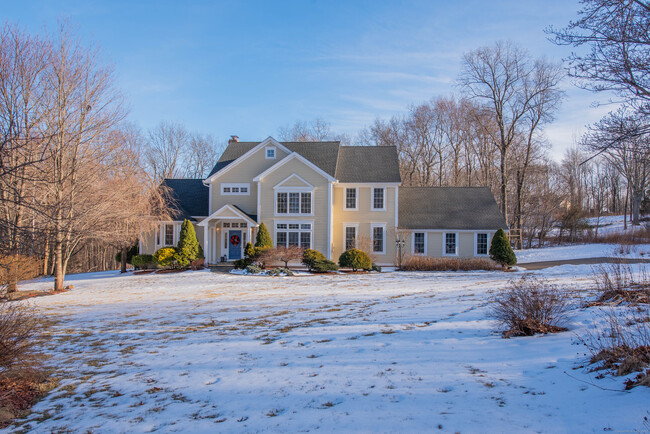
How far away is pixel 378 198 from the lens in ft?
85.2

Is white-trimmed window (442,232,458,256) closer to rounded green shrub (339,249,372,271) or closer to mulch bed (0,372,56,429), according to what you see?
rounded green shrub (339,249,372,271)

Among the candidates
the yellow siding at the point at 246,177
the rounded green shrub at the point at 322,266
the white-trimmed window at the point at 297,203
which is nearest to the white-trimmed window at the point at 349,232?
the white-trimmed window at the point at 297,203

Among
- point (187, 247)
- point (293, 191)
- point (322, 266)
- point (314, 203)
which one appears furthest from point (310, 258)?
point (187, 247)

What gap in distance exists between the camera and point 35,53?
16.8 meters

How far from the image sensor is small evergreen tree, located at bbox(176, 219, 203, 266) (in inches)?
893

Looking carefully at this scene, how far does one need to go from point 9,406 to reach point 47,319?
6570mm

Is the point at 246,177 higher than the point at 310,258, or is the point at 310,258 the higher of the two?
the point at 246,177

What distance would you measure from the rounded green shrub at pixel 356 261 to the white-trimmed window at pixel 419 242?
520cm

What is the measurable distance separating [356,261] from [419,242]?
6.20m

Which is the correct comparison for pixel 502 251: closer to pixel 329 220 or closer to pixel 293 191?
pixel 329 220

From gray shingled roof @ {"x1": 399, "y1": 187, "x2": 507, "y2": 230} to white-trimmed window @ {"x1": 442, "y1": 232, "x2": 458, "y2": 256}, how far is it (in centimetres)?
55

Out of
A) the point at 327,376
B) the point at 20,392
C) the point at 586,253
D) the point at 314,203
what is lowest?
the point at 20,392

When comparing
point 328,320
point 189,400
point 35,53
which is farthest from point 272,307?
point 35,53

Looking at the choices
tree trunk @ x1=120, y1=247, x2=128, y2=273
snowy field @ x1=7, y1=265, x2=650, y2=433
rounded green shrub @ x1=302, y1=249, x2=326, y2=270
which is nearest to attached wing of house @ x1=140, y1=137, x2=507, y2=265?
tree trunk @ x1=120, y1=247, x2=128, y2=273
